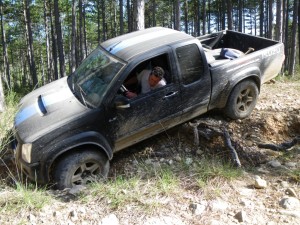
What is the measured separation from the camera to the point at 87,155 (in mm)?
4523

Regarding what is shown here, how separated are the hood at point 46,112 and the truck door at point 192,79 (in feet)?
5.28

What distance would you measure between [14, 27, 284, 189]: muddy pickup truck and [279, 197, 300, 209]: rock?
2.12 metres

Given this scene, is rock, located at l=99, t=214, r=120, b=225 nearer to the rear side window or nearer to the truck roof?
the truck roof

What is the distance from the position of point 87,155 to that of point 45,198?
2.75ft

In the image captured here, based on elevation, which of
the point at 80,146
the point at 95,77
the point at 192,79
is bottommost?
the point at 80,146

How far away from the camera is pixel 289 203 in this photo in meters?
3.73

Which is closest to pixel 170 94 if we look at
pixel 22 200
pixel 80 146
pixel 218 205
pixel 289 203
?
pixel 80 146

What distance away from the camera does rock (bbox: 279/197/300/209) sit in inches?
146

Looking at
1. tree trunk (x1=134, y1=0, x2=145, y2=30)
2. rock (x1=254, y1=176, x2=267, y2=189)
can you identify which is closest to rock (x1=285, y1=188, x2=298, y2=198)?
rock (x1=254, y1=176, x2=267, y2=189)

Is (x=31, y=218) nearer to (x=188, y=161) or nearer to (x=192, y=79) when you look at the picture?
(x=188, y=161)

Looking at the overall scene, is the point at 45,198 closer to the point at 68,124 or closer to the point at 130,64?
the point at 68,124

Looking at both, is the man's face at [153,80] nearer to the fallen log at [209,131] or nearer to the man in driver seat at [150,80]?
the man in driver seat at [150,80]

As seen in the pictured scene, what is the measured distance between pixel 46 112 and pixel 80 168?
92cm

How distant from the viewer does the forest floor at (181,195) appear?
11.9 feet
